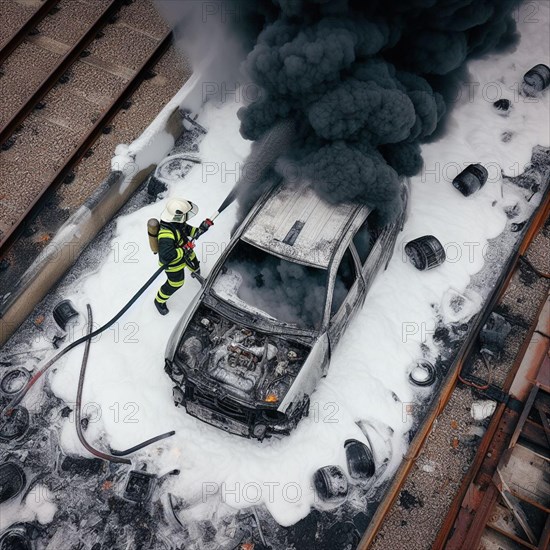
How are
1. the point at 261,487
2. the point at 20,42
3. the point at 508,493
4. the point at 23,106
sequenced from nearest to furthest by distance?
the point at 508,493 < the point at 261,487 < the point at 23,106 < the point at 20,42

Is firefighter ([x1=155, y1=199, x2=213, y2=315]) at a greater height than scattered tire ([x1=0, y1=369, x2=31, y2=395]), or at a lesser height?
greater

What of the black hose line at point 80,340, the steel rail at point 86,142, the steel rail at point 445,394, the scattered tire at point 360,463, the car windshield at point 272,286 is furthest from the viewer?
the steel rail at point 86,142

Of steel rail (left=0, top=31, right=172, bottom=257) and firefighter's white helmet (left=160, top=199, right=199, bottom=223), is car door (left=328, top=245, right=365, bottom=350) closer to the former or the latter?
firefighter's white helmet (left=160, top=199, right=199, bottom=223)

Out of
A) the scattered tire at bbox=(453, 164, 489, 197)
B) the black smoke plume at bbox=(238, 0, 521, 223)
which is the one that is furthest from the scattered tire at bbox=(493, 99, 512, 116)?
the black smoke plume at bbox=(238, 0, 521, 223)

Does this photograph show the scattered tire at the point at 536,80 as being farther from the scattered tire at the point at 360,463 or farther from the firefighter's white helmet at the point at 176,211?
the scattered tire at the point at 360,463

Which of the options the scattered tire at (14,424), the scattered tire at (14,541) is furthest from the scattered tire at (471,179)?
the scattered tire at (14,541)

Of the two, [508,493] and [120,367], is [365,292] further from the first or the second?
[120,367]

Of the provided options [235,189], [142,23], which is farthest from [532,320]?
[142,23]
